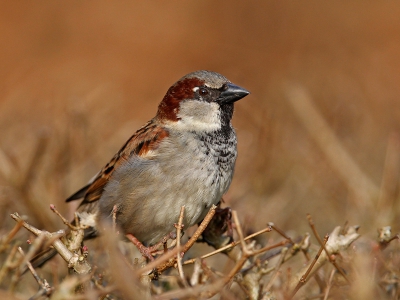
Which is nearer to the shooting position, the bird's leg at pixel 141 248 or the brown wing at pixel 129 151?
the bird's leg at pixel 141 248

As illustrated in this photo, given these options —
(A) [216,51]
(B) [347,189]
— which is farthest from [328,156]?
(A) [216,51]

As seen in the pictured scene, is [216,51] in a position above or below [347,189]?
above

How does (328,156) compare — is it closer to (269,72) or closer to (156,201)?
(156,201)

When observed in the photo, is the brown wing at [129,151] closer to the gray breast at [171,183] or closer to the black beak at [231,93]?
the gray breast at [171,183]

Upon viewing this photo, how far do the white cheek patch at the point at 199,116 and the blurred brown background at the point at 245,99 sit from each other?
1.44 ft

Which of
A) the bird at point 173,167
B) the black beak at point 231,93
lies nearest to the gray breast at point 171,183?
the bird at point 173,167

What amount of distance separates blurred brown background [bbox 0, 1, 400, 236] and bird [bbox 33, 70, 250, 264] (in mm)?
285

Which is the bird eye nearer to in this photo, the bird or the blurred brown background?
the bird

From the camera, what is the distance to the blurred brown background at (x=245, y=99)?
3.34m

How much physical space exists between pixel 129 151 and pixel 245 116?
1.52 metres

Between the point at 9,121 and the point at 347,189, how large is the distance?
1979 mm

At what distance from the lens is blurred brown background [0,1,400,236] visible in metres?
3.34

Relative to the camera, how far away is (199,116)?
115 inches

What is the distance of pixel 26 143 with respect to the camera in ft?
12.0
